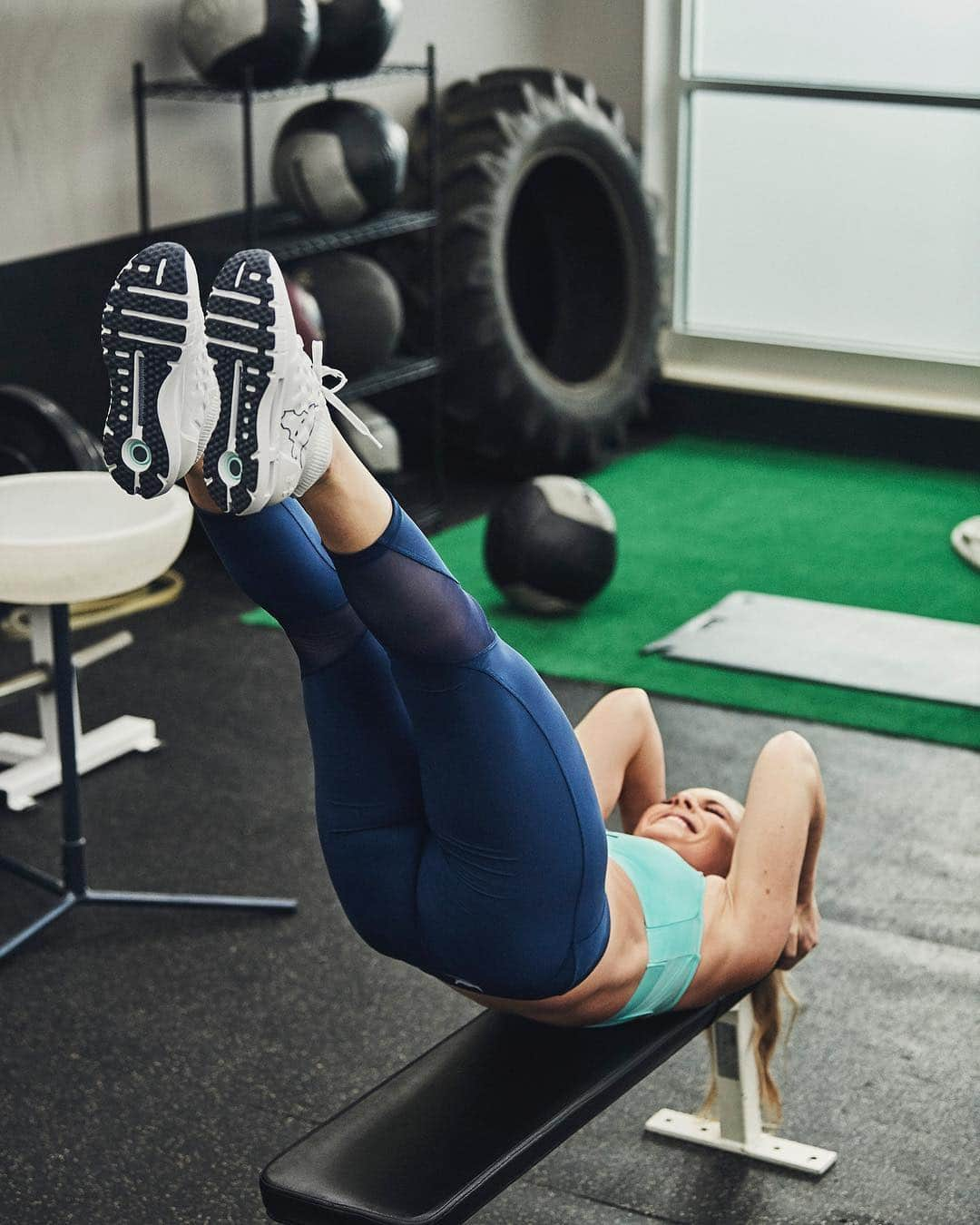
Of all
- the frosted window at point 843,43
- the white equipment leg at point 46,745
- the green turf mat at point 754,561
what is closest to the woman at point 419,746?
the white equipment leg at point 46,745

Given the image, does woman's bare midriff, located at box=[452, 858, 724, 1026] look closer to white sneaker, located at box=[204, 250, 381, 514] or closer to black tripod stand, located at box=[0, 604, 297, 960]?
white sneaker, located at box=[204, 250, 381, 514]

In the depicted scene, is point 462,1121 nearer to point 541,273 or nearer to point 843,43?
point 541,273

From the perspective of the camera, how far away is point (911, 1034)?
9.11ft

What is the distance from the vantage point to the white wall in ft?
14.6

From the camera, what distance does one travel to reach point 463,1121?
1.95 meters

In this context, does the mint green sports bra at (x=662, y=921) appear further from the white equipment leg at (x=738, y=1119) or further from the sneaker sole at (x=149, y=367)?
the sneaker sole at (x=149, y=367)

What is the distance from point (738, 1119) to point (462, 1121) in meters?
0.64

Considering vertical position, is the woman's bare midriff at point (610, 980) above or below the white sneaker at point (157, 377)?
below

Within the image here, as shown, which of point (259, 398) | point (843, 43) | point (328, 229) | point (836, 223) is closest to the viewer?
point (259, 398)

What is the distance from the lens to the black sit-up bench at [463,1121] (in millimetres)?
1835

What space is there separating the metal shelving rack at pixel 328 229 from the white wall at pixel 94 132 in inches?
1.9

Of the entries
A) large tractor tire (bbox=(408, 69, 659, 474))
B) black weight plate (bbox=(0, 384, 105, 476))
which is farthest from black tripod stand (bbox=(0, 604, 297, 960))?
large tractor tire (bbox=(408, 69, 659, 474))

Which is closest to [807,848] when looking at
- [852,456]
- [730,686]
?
[730,686]

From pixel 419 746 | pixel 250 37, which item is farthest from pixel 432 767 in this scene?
pixel 250 37
